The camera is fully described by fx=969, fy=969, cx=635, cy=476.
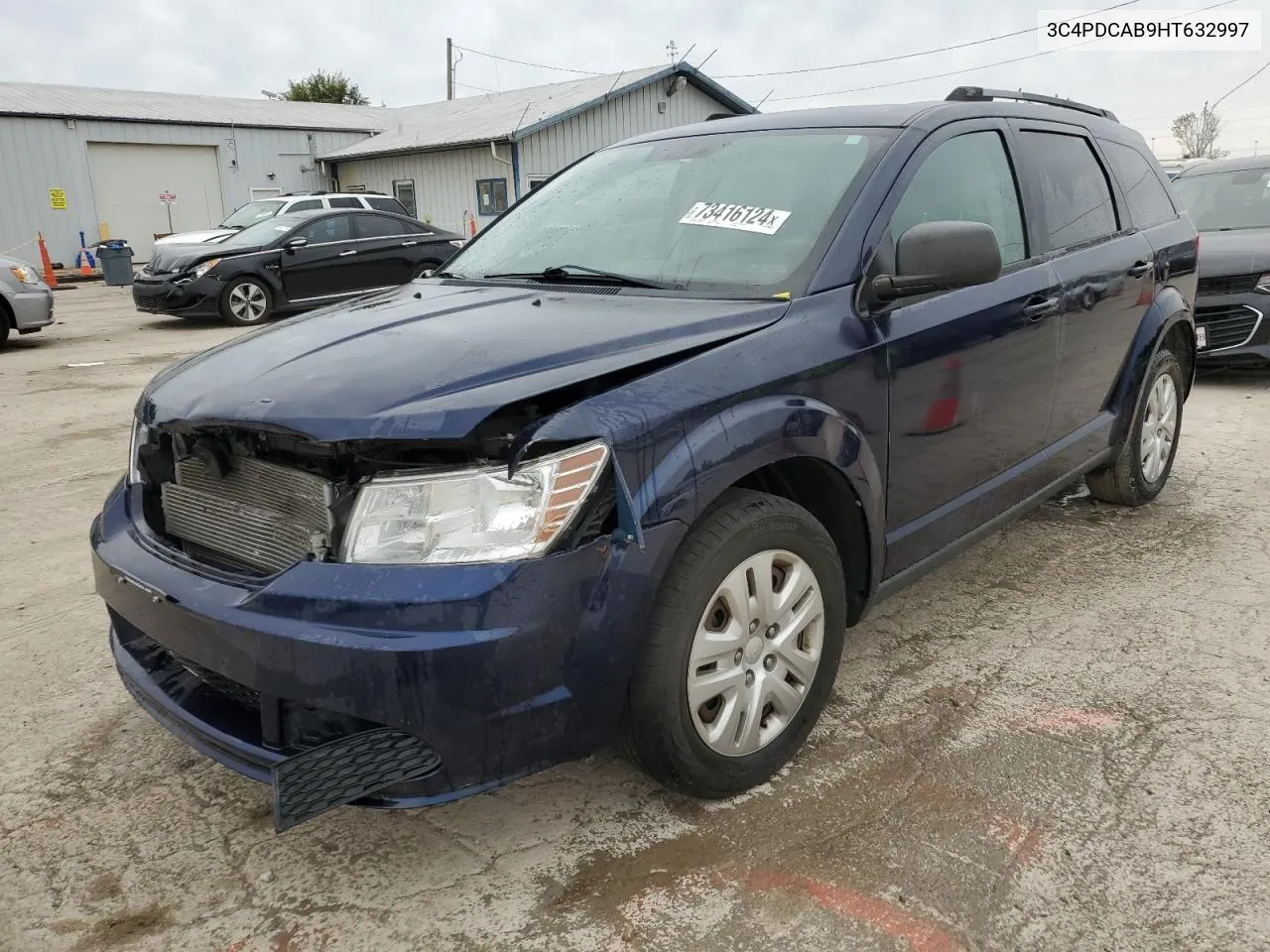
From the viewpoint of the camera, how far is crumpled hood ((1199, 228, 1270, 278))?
7.20 m

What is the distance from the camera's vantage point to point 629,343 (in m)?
2.29

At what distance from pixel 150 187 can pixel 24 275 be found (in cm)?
1740

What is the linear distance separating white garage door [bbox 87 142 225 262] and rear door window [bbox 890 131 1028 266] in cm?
2696

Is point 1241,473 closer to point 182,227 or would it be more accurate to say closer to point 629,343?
point 629,343

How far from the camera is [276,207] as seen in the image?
15.6 m

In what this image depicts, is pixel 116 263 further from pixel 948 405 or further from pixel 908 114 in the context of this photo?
pixel 948 405

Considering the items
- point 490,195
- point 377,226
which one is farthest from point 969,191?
point 490,195

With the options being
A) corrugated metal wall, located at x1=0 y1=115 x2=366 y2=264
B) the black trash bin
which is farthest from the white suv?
corrugated metal wall, located at x1=0 y1=115 x2=366 y2=264

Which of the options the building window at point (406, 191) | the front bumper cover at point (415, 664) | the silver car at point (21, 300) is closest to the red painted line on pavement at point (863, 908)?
the front bumper cover at point (415, 664)

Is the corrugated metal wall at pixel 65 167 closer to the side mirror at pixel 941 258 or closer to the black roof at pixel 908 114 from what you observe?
the black roof at pixel 908 114

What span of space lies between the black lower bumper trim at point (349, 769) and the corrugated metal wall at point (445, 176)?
71.3 ft

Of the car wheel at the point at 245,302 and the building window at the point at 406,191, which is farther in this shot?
the building window at the point at 406,191

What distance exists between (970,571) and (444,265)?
2.46 m

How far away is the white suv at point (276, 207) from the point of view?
1373 centimetres
